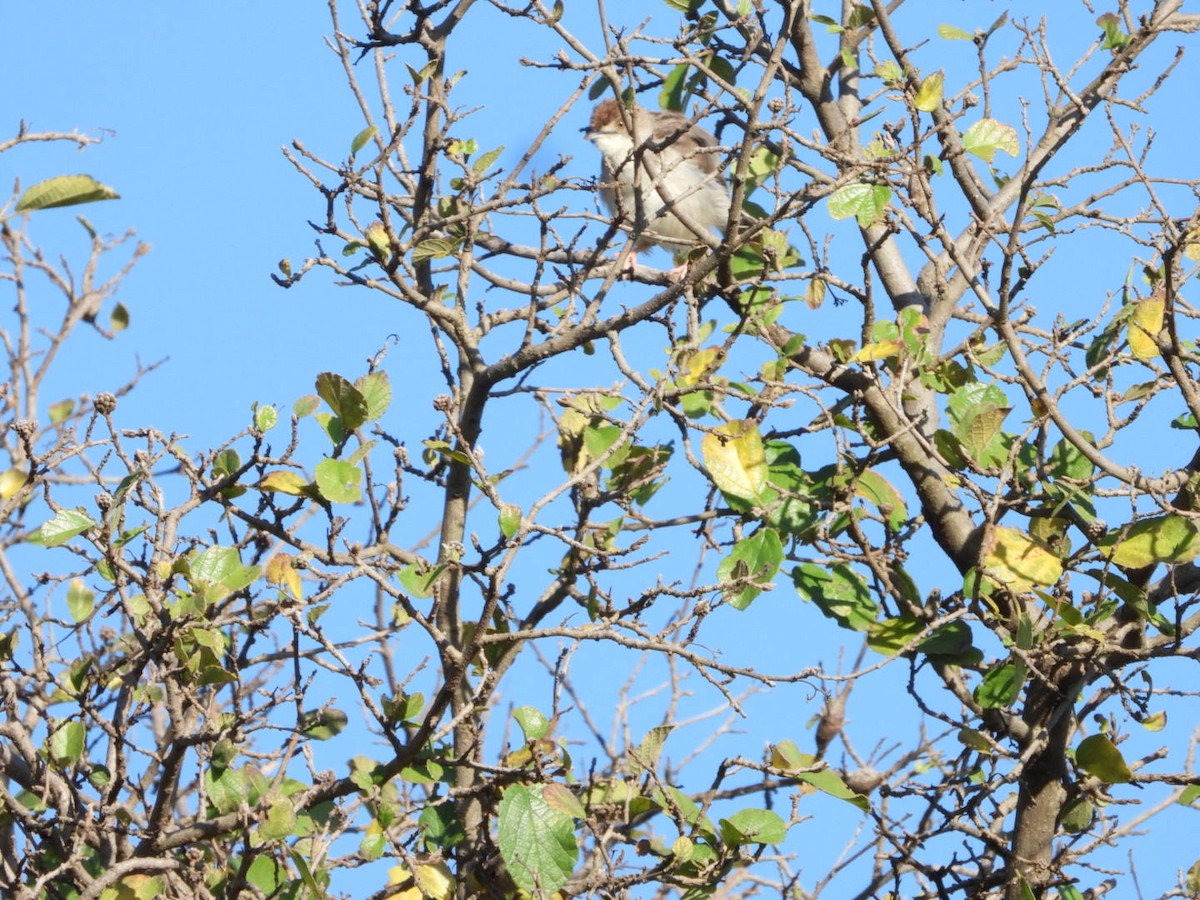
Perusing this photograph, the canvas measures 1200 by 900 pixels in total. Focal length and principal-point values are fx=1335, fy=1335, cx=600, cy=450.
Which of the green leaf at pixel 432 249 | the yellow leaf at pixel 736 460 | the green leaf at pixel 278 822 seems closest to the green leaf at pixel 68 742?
the green leaf at pixel 278 822

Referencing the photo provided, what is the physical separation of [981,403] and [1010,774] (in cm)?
93

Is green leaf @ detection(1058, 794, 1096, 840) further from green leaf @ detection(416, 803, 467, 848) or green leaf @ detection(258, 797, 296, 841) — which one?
green leaf @ detection(258, 797, 296, 841)

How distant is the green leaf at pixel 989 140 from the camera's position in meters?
3.56

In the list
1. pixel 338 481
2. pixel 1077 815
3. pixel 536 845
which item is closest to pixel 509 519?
pixel 338 481

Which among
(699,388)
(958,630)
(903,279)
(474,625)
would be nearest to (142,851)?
(474,625)

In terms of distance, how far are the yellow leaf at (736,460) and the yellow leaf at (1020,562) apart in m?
0.57

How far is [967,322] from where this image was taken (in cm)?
414

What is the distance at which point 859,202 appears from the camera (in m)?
3.21

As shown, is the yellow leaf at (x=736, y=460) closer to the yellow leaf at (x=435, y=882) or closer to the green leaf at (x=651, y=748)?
the green leaf at (x=651, y=748)

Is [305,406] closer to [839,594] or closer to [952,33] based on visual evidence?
[839,594]

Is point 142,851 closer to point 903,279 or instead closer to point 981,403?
point 981,403

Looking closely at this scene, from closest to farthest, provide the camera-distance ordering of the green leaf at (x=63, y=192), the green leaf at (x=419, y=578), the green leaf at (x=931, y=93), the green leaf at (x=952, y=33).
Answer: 1. the green leaf at (x=63, y=192)
2. the green leaf at (x=419, y=578)
3. the green leaf at (x=931, y=93)
4. the green leaf at (x=952, y=33)

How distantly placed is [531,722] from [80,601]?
1302 mm

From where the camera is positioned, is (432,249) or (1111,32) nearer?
(432,249)
